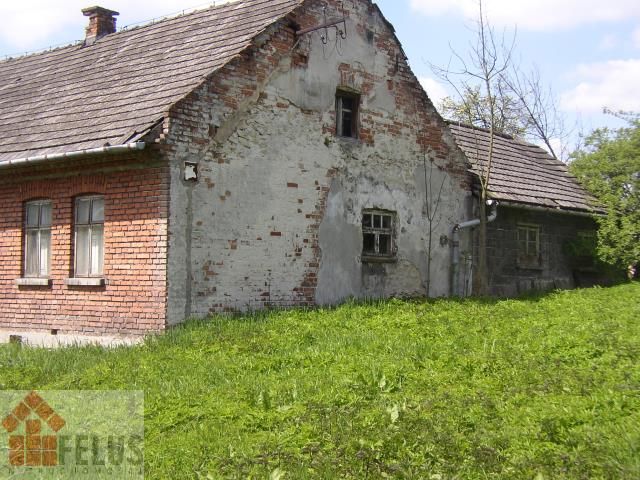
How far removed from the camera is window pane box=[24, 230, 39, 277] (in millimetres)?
13594

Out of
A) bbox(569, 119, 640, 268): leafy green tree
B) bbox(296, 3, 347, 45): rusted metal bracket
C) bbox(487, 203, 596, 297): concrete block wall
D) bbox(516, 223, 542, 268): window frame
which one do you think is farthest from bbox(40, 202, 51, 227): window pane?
bbox(569, 119, 640, 268): leafy green tree

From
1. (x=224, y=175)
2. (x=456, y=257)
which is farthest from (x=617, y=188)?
(x=224, y=175)

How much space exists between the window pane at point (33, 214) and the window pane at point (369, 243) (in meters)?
6.06

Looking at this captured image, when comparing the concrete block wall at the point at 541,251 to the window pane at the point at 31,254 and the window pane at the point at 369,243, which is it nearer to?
the window pane at the point at 369,243

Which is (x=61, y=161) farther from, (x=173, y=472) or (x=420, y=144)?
(x=173, y=472)

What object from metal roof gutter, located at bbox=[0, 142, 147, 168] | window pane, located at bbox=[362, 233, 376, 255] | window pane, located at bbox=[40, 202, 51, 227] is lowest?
window pane, located at bbox=[362, 233, 376, 255]

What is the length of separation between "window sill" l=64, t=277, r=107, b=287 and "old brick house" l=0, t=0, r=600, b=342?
0.03m

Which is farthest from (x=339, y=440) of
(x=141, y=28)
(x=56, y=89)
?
(x=141, y=28)

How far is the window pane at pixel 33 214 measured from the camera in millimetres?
13570

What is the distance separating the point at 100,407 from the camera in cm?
729

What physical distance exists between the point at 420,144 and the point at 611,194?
6915 millimetres

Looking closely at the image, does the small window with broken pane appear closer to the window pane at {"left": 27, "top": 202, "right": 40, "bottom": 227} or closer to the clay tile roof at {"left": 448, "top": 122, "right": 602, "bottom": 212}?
the clay tile roof at {"left": 448, "top": 122, "right": 602, "bottom": 212}

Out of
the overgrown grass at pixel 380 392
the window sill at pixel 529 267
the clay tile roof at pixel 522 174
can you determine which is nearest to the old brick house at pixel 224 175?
the overgrown grass at pixel 380 392

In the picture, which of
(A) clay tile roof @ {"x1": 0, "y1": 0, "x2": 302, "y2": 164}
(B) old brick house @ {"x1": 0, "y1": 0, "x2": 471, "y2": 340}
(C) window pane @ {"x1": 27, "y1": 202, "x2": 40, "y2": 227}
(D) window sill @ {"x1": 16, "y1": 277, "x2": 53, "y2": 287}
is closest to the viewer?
(B) old brick house @ {"x1": 0, "y1": 0, "x2": 471, "y2": 340}
